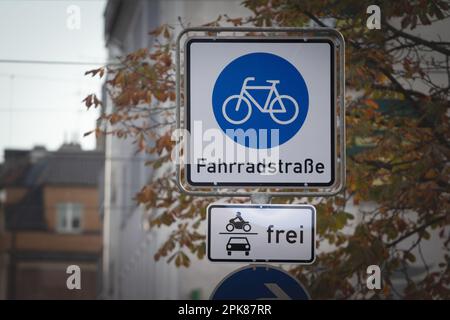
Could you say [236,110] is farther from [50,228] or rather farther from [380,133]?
[50,228]

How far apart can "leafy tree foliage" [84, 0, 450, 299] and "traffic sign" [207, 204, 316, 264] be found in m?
3.74

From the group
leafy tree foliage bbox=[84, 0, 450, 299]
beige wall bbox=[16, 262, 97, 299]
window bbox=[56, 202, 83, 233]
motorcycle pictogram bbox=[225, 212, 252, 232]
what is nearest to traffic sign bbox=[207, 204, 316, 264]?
motorcycle pictogram bbox=[225, 212, 252, 232]

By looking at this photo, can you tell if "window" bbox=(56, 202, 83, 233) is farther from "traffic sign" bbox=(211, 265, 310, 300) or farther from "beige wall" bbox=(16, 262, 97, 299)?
"traffic sign" bbox=(211, 265, 310, 300)

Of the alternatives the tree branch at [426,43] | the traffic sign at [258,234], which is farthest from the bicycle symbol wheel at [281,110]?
the tree branch at [426,43]

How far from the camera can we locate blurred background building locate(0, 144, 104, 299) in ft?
200

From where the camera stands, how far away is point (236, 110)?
7316mm

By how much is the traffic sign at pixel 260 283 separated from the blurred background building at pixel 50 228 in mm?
51005

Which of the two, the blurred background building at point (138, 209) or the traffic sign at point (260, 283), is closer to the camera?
the traffic sign at point (260, 283)

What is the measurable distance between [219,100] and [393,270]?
4.41 meters

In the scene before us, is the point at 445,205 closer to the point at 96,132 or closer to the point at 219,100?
Result: the point at 96,132

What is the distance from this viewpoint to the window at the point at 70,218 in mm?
61375

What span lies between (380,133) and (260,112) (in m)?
4.84

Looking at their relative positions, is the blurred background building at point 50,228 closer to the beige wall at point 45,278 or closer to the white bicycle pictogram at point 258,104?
the beige wall at point 45,278
